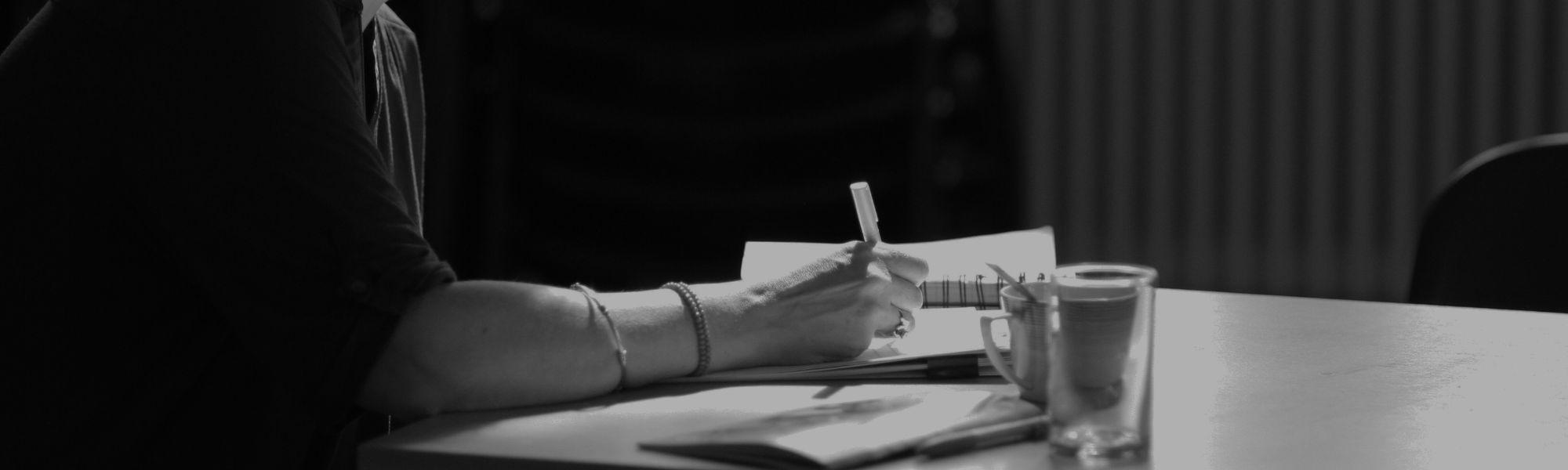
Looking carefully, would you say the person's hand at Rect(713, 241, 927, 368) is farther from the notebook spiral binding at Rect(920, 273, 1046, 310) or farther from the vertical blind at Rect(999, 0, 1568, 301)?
the vertical blind at Rect(999, 0, 1568, 301)

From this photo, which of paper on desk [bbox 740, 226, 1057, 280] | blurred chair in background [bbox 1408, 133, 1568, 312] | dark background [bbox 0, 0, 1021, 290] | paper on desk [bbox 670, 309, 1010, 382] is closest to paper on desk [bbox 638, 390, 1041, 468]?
paper on desk [bbox 670, 309, 1010, 382]

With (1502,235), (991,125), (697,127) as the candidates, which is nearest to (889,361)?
(1502,235)

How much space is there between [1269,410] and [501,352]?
511 millimetres

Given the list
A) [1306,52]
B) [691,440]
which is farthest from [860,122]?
[691,440]

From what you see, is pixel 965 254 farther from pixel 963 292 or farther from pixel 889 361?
pixel 889 361

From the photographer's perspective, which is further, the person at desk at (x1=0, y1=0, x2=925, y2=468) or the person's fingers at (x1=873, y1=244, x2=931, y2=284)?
the person's fingers at (x1=873, y1=244, x2=931, y2=284)

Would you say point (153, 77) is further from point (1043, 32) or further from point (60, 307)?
point (1043, 32)

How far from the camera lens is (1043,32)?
310cm

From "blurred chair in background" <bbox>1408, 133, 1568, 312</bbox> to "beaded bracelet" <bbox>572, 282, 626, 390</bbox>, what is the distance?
1.06 m

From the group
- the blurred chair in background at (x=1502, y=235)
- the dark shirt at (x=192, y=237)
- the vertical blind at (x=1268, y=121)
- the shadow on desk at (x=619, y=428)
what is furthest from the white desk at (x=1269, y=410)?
the vertical blind at (x=1268, y=121)

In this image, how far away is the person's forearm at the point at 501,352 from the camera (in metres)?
0.99

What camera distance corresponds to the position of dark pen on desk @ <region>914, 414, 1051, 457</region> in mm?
843

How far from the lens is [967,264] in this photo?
1.42 meters

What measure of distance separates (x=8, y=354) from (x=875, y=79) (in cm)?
208
